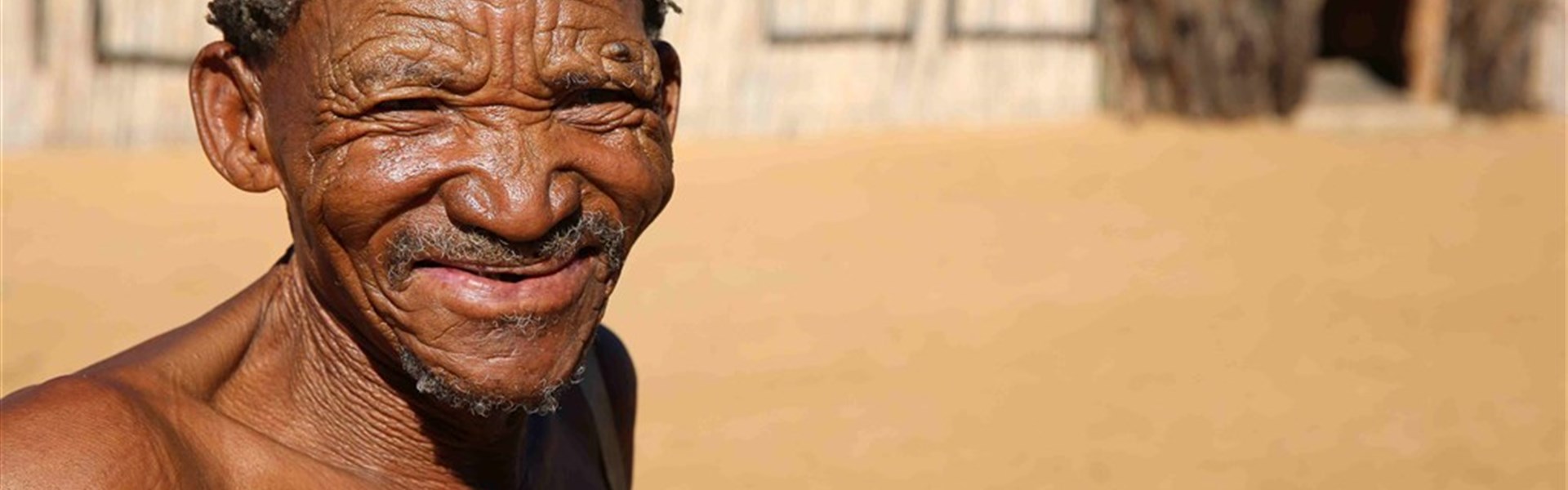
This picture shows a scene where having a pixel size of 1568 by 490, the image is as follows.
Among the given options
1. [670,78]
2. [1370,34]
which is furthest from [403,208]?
[1370,34]

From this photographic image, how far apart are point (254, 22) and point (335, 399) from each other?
492 millimetres

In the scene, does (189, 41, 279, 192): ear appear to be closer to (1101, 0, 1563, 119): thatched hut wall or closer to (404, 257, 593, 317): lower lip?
(404, 257, 593, 317): lower lip

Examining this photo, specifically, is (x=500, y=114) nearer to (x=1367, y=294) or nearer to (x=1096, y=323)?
(x=1096, y=323)

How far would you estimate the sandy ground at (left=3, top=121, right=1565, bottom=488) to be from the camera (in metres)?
6.66

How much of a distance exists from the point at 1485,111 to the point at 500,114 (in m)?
13.3

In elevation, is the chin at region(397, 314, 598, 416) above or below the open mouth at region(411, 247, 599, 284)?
below

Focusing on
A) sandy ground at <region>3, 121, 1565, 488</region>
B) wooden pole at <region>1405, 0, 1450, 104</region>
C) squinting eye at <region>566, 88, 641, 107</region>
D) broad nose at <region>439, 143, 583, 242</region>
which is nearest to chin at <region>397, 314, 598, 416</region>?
broad nose at <region>439, 143, 583, 242</region>

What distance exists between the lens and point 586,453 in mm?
3188

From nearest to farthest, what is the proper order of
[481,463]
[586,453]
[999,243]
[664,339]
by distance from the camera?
[481,463]
[586,453]
[664,339]
[999,243]

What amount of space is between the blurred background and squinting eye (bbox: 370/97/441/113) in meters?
3.94

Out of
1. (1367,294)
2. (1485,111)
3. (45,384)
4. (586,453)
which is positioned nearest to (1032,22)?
(1485,111)

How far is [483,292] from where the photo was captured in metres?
2.38

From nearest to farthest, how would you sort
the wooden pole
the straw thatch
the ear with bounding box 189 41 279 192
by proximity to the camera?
the ear with bounding box 189 41 279 192
the straw thatch
the wooden pole

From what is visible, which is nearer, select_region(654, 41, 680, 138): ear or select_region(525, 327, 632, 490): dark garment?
select_region(654, 41, 680, 138): ear
